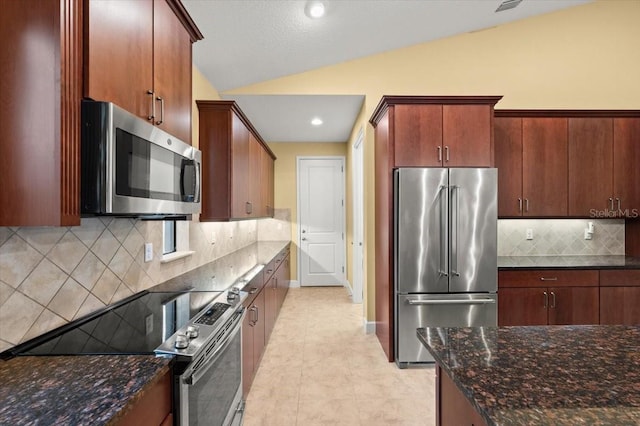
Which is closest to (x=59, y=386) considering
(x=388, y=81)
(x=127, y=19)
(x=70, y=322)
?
(x=70, y=322)

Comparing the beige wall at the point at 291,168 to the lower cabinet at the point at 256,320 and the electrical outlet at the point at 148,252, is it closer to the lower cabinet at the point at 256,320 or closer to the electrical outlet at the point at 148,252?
the lower cabinet at the point at 256,320

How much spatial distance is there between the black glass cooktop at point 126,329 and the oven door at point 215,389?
0.60ft

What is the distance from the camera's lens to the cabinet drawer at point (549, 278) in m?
3.02

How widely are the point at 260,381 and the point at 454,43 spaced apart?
385cm

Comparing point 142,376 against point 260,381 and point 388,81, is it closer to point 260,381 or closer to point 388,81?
point 260,381

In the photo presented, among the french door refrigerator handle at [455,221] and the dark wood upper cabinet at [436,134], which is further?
the dark wood upper cabinet at [436,134]

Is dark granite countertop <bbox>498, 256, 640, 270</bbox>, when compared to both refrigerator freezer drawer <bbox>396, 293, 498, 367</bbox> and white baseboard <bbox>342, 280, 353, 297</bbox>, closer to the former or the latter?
refrigerator freezer drawer <bbox>396, 293, 498, 367</bbox>

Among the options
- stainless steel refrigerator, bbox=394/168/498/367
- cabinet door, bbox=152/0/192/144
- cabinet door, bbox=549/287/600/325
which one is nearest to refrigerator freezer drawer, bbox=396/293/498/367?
stainless steel refrigerator, bbox=394/168/498/367

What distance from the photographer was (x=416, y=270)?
2848 millimetres

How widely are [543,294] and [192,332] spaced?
10.0ft

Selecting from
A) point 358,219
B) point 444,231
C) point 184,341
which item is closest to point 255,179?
point 358,219

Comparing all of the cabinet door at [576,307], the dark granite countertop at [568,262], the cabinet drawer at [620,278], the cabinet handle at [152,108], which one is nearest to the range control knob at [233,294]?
the cabinet handle at [152,108]

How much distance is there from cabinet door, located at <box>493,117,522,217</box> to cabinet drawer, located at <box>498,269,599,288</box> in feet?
2.02

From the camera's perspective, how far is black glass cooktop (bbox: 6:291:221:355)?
118cm
